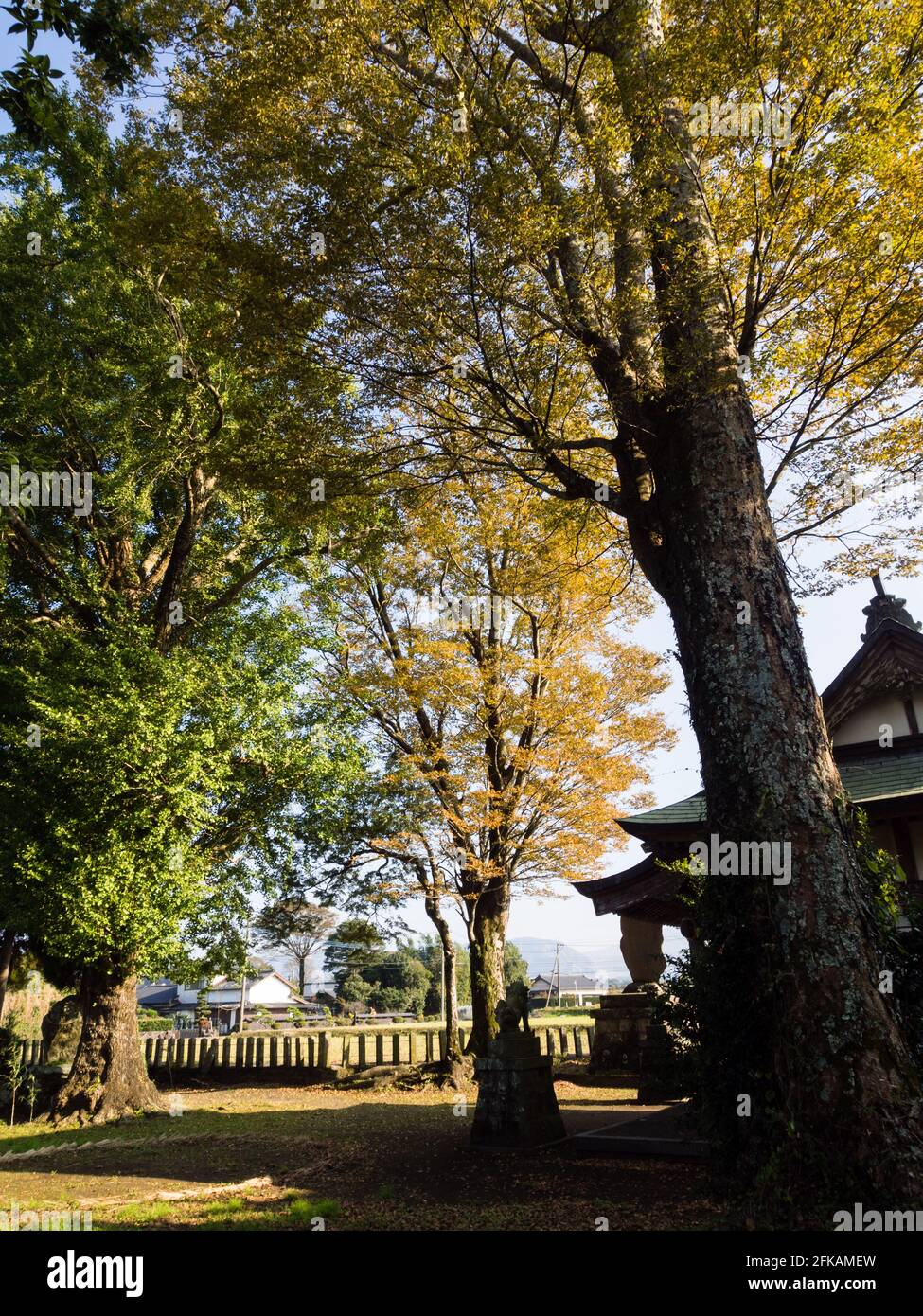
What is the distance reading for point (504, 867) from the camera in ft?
50.7

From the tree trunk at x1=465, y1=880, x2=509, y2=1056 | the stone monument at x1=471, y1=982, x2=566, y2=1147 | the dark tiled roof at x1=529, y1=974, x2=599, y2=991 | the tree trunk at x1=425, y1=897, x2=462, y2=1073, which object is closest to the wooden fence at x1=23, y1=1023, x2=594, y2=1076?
the tree trunk at x1=425, y1=897, x2=462, y2=1073

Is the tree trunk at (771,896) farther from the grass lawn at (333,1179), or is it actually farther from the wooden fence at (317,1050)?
the wooden fence at (317,1050)

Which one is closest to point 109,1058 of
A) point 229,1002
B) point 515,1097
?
point 515,1097

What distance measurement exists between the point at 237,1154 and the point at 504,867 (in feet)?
24.3

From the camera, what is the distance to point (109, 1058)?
43.3 ft

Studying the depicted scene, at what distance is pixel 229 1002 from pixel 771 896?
6634 cm

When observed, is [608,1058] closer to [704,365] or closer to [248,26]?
[704,365]

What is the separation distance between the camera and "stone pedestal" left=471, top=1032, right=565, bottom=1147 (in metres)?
8.95

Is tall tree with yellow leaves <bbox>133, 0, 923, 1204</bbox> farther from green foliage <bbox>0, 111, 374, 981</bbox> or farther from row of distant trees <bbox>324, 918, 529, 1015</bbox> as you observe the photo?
row of distant trees <bbox>324, 918, 529, 1015</bbox>

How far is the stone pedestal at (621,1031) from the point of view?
16.3 m

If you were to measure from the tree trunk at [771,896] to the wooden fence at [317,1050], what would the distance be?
13786 millimetres

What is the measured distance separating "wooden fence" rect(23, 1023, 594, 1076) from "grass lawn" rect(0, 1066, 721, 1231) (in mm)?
6105

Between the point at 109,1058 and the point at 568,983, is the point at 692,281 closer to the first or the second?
the point at 109,1058
